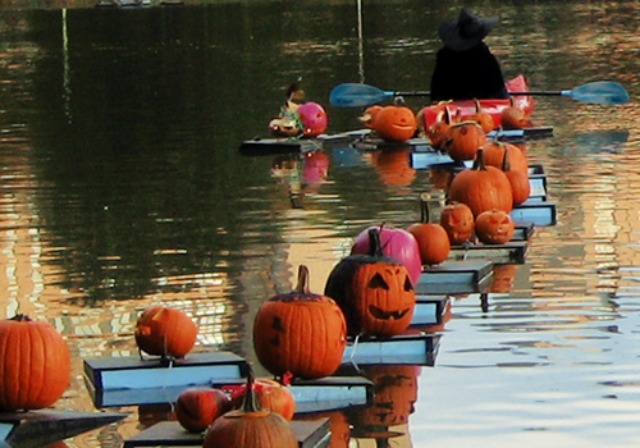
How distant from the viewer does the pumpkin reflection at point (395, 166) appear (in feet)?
62.5

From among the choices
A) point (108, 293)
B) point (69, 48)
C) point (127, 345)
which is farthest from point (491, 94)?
point (69, 48)

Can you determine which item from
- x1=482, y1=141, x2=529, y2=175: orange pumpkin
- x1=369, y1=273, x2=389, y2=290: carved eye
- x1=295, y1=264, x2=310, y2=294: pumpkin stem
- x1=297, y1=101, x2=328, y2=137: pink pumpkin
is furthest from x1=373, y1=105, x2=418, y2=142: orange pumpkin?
x1=295, y1=264, x2=310, y2=294: pumpkin stem

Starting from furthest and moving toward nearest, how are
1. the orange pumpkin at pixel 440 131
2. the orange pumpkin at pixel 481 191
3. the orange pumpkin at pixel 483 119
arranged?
the orange pumpkin at pixel 483 119 → the orange pumpkin at pixel 440 131 → the orange pumpkin at pixel 481 191

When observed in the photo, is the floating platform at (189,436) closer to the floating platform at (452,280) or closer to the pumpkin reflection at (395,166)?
the floating platform at (452,280)

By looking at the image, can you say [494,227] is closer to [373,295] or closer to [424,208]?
[424,208]

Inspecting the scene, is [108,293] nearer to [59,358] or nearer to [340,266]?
[340,266]

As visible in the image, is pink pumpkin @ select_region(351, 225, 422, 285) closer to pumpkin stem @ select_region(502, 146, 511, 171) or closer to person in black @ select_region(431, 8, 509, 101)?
pumpkin stem @ select_region(502, 146, 511, 171)

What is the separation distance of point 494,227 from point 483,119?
6603 mm

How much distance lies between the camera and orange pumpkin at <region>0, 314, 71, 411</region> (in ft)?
30.1

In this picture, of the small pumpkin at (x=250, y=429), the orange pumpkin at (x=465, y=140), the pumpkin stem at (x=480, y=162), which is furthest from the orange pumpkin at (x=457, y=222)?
the small pumpkin at (x=250, y=429)

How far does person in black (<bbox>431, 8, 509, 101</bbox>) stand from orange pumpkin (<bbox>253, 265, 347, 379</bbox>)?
1218 cm

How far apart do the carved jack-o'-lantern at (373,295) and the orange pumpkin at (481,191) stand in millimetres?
3825

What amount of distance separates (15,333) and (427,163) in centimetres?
1148

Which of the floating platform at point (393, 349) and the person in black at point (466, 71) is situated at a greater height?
the person in black at point (466, 71)
